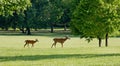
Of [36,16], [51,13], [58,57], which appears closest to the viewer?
[58,57]

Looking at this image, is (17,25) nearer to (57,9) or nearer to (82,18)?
(57,9)

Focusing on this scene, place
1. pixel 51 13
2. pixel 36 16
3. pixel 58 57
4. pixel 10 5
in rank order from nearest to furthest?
pixel 58 57 → pixel 10 5 → pixel 36 16 → pixel 51 13

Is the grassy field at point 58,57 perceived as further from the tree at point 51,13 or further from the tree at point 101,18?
the tree at point 51,13

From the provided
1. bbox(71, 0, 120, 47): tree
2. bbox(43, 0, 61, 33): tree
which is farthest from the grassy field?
bbox(43, 0, 61, 33): tree

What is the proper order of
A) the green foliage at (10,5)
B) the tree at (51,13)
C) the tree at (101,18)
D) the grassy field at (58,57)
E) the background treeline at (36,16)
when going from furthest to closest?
the tree at (51,13)
the background treeline at (36,16)
the tree at (101,18)
the green foliage at (10,5)
the grassy field at (58,57)

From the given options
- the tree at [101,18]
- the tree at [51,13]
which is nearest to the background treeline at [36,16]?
the tree at [51,13]

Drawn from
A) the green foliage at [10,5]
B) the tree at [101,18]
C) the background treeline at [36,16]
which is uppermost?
the green foliage at [10,5]

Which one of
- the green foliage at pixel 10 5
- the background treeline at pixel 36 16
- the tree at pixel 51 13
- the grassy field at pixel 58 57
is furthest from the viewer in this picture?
the tree at pixel 51 13

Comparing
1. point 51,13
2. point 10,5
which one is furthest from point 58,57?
point 51,13

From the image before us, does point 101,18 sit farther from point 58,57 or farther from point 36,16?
point 36,16

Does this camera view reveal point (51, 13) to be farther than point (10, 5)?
Yes

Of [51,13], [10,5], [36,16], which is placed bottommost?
[36,16]

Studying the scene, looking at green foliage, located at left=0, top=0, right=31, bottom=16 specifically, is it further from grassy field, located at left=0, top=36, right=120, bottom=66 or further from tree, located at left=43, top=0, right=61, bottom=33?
tree, located at left=43, top=0, right=61, bottom=33

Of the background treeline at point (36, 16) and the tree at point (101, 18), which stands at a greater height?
the tree at point (101, 18)
